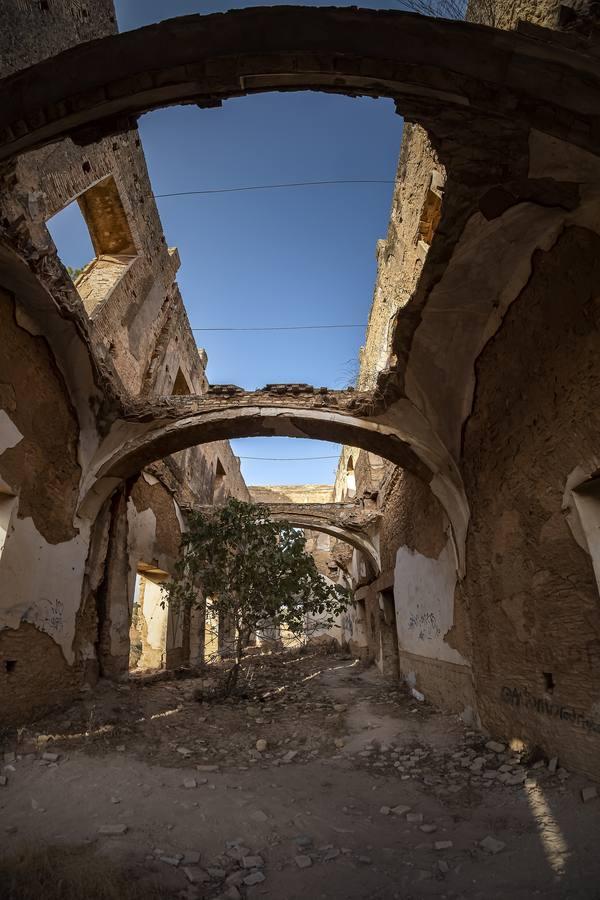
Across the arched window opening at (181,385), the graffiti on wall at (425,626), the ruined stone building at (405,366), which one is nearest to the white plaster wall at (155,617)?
the ruined stone building at (405,366)

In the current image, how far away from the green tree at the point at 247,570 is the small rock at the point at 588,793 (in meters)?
5.03

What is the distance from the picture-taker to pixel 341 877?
2393 millimetres

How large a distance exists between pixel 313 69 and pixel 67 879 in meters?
4.12

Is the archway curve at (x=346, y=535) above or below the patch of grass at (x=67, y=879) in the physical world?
above

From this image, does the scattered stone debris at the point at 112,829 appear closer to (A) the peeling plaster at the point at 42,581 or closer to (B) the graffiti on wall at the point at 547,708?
(A) the peeling plaster at the point at 42,581

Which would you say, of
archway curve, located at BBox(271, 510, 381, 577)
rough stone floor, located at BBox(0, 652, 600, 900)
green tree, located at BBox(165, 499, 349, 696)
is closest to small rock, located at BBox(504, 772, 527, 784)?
rough stone floor, located at BBox(0, 652, 600, 900)

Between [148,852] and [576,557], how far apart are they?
130 inches

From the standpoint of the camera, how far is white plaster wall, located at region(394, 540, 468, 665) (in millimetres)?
6148

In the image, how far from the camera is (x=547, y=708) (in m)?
3.82

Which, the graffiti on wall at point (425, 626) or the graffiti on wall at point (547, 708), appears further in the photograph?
the graffiti on wall at point (425, 626)

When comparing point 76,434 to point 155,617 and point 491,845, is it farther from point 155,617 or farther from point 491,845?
point 491,845

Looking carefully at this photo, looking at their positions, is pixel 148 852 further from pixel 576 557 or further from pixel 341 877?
pixel 576 557

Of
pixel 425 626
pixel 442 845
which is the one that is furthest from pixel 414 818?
pixel 425 626

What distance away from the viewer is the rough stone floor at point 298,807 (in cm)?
237
